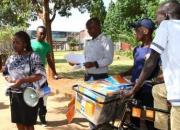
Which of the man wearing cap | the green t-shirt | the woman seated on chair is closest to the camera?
the man wearing cap

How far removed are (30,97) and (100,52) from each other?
154 centimetres

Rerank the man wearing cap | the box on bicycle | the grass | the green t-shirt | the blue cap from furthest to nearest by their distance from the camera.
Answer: the grass < the green t-shirt < the blue cap < the man wearing cap < the box on bicycle

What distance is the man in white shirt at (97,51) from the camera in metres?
6.71

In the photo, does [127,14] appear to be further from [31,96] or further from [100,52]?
[31,96]

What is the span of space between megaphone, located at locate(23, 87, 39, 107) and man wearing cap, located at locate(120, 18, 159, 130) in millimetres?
1133

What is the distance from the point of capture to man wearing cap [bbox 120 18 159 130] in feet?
15.9

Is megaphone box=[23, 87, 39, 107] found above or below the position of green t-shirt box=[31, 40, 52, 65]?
below

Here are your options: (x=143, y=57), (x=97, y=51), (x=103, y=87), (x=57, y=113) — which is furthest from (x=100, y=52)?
(x=57, y=113)

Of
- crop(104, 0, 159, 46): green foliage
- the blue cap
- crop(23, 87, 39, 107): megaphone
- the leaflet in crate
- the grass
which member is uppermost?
crop(104, 0, 159, 46): green foliage

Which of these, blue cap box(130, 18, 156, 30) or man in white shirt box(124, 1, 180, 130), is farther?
blue cap box(130, 18, 156, 30)

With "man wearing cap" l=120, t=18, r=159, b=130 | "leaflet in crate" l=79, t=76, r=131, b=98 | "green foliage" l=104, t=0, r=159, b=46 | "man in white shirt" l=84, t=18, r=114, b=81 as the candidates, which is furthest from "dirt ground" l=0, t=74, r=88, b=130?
"green foliage" l=104, t=0, r=159, b=46

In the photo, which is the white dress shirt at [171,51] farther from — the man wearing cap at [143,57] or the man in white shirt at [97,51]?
the man in white shirt at [97,51]

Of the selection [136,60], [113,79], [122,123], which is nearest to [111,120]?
[122,123]

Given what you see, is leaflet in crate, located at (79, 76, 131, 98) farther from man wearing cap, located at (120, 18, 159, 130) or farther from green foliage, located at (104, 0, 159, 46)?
green foliage, located at (104, 0, 159, 46)
